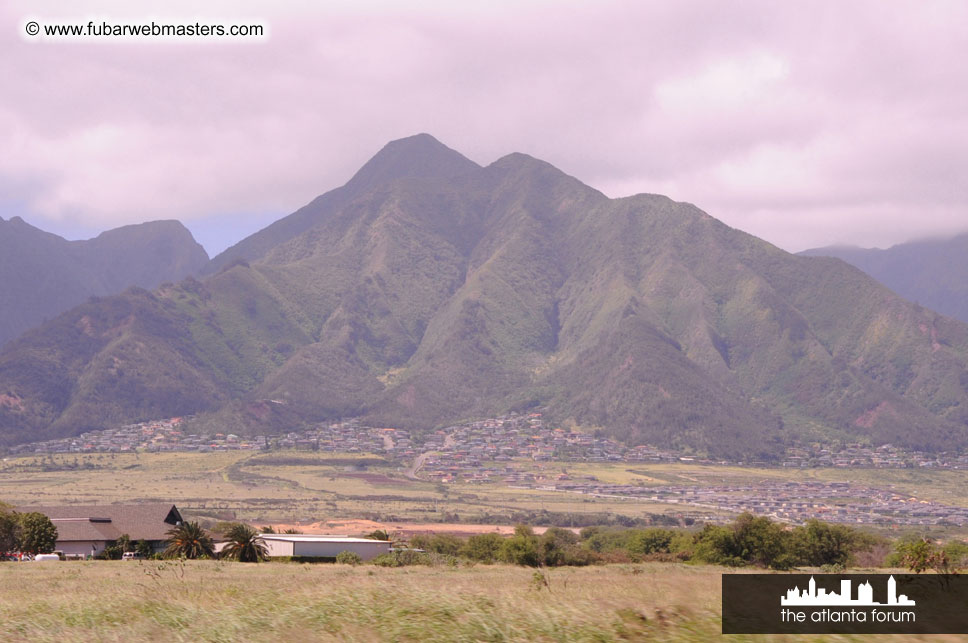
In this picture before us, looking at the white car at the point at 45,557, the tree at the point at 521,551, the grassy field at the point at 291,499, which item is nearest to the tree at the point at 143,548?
the white car at the point at 45,557

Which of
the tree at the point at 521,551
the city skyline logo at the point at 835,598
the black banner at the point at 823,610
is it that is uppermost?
the city skyline logo at the point at 835,598

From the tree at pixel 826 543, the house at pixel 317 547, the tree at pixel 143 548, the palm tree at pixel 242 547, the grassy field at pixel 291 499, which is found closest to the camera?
the palm tree at pixel 242 547

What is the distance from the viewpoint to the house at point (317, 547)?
73.9 metres

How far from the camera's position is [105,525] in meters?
83.5

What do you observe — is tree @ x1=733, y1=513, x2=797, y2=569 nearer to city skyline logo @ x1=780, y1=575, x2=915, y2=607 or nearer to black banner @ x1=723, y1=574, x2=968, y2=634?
black banner @ x1=723, y1=574, x2=968, y2=634

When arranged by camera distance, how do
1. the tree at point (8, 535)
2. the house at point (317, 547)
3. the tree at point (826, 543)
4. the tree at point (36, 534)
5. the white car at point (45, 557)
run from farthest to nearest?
the tree at point (826, 543)
the tree at point (8, 535)
the tree at point (36, 534)
the house at point (317, 547)
the white car at point (45, 557)

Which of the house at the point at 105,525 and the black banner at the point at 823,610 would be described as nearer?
the black banner at the point at 823,610

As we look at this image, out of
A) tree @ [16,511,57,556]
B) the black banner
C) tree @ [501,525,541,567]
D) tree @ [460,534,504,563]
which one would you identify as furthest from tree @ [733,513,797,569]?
the black banner

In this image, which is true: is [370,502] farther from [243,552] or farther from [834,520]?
[243,552]

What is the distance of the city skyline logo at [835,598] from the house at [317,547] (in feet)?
196

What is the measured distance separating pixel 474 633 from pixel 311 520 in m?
126

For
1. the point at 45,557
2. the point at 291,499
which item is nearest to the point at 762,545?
the point at 45,557

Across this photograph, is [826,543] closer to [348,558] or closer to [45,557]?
[348,558]

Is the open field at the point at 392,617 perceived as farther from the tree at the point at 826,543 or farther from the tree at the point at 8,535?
the tree at the point at 826,543
